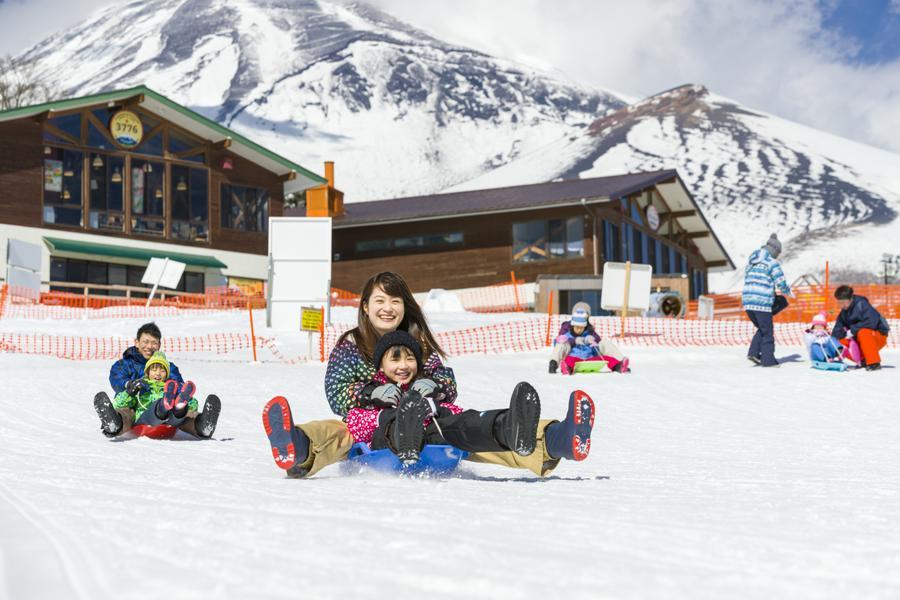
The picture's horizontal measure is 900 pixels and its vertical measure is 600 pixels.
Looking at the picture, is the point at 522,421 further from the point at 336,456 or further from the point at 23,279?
the point at 23,279

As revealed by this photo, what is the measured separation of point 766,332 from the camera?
49.1 feet

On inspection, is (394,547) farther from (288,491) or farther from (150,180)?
(150,180)

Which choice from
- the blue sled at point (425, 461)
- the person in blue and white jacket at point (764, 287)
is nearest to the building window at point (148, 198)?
the person in blue and white jacket at point (764, 287)

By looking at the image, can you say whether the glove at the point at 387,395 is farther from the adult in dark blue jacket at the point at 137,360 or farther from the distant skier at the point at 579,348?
the distant skier at the point at 579,348

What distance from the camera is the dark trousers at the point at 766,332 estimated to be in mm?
14773

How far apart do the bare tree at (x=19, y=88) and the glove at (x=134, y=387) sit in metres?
46.1

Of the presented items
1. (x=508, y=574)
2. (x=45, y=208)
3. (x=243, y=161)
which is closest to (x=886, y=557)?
(x=508, y=574)

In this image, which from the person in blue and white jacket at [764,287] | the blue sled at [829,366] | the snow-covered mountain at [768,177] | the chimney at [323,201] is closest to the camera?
the blue sled at [829,366]

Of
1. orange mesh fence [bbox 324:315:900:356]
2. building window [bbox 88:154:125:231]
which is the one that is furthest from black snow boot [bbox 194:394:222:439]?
building window [bbox 88:154:125:231]

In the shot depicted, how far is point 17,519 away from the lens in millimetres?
3406

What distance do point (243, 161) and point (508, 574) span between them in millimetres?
35905

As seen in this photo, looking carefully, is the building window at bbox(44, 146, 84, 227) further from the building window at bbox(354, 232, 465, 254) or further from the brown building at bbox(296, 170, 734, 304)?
the building window at bbox(354, 232, 465, 254)

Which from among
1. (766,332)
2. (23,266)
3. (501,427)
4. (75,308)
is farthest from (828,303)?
(501,427)

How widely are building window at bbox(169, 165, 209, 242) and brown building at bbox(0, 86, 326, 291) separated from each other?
3cm
